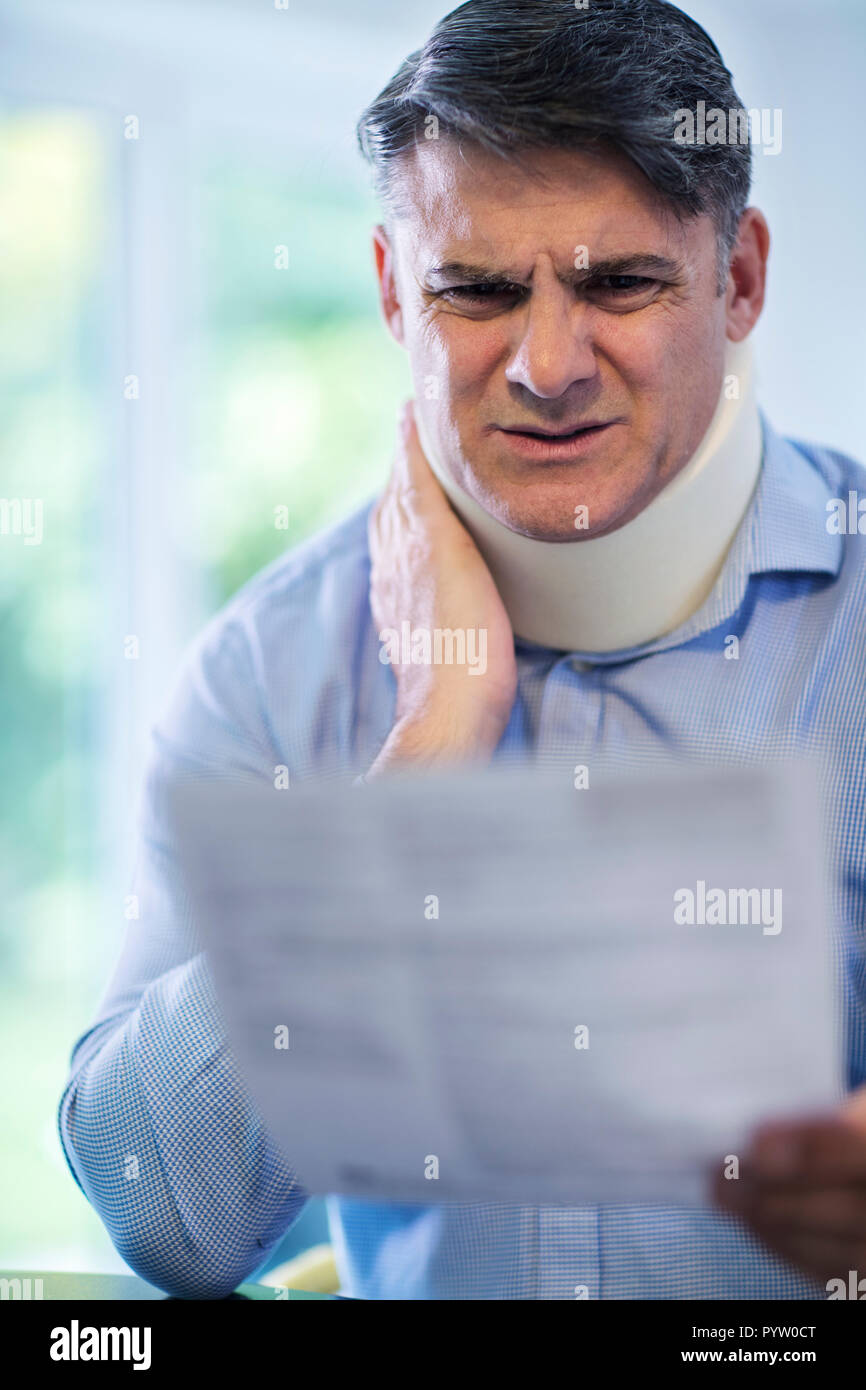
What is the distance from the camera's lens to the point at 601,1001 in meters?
0.71

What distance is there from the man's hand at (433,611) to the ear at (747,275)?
290mm

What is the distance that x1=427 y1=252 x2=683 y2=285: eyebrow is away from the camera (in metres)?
0.98

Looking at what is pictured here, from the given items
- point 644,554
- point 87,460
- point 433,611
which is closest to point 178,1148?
point 433,611

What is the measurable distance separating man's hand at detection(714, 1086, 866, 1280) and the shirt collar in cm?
46

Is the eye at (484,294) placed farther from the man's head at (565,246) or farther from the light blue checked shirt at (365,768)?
the light blue checked shirt at (365,768)

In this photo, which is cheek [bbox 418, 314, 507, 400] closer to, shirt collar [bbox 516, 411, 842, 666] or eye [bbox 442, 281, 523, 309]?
eye [bbox 442, 281, 523, 309]

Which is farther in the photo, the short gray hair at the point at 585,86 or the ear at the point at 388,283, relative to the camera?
the ear at the point at 388,283

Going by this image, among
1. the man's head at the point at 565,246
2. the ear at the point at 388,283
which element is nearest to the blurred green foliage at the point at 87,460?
the ear at the point at 388,283

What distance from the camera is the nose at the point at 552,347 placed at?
97 cm

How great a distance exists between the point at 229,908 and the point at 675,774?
0.28 metres

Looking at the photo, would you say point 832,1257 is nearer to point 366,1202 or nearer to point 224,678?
point 366,1202

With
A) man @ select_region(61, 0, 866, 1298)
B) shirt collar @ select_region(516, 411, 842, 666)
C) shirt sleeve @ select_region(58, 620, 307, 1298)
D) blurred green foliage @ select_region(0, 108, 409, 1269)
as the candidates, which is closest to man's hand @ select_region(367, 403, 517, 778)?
man @ select_region(61, 0, 866, 1298)

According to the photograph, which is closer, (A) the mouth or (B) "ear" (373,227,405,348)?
(A) the mouth

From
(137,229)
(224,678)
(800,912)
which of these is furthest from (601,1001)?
(137,229)
